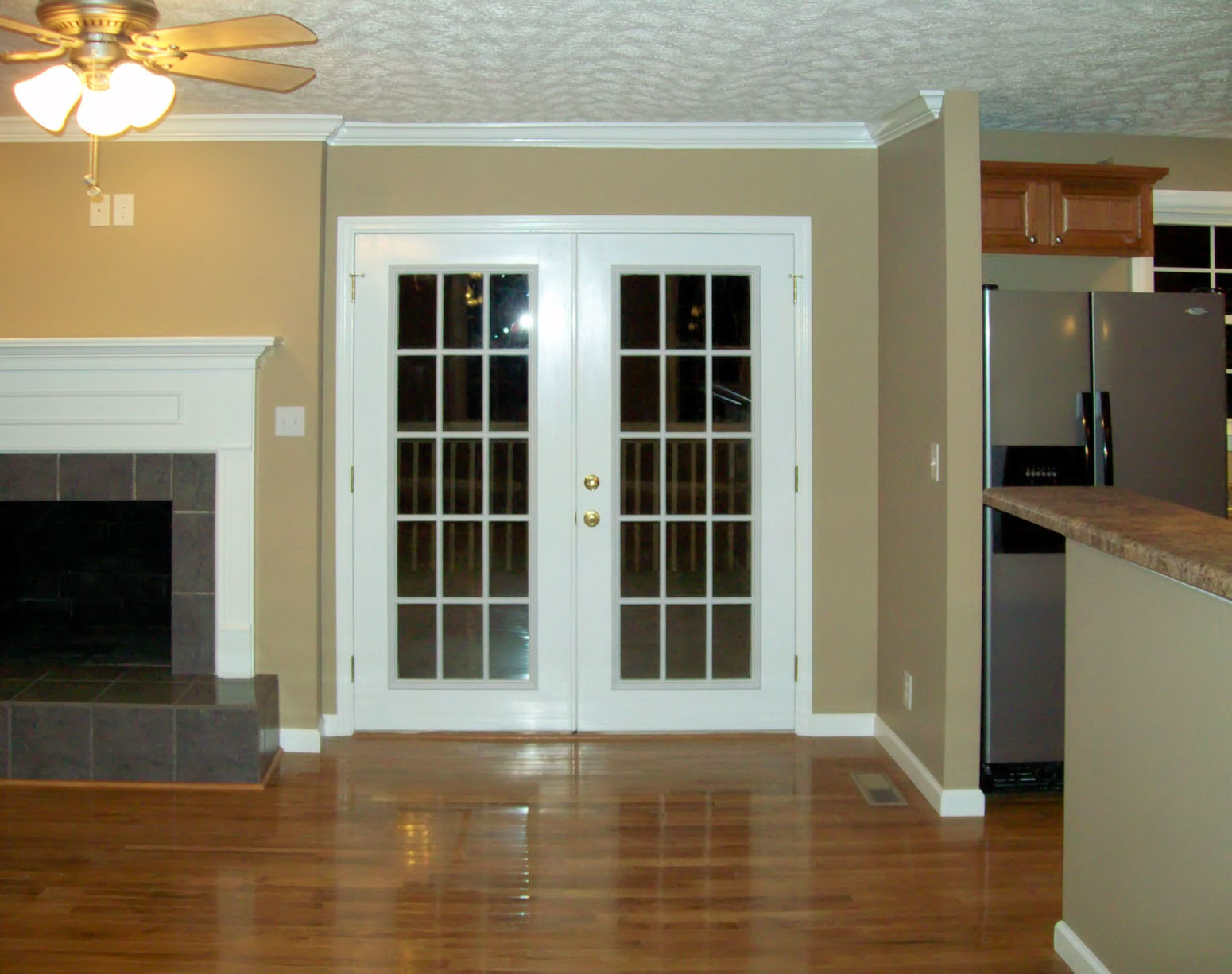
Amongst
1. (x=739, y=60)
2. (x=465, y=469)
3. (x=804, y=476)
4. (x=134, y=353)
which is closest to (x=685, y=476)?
(x=804, y=476)

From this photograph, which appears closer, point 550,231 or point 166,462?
point 166,462

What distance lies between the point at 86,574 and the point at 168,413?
94 centimetres

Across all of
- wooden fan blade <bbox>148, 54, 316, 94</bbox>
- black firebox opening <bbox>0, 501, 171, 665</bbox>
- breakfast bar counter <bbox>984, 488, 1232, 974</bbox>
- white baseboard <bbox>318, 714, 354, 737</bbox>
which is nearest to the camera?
breakfast bar counter <bbox>984, 488, 1232, 974</bbox>

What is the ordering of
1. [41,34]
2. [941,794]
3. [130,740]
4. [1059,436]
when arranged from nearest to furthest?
[41,34]
[941,794]
[1059,436]
[130,740]

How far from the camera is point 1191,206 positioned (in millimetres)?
4262

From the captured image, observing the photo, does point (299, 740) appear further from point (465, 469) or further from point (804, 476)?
point (804, 476)

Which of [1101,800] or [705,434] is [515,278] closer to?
[705,434]

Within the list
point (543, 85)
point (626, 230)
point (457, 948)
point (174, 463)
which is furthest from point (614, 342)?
point (457, 948)

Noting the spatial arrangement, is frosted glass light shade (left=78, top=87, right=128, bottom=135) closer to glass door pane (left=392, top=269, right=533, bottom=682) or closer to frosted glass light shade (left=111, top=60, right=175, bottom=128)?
frosted glass light shade (left=111, top=60, right=175, bottom=128)

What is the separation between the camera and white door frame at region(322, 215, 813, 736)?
13.8 ft

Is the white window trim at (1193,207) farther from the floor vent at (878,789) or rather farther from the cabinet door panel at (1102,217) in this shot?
the floor vent at (878,789)

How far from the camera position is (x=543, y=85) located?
3615 mm

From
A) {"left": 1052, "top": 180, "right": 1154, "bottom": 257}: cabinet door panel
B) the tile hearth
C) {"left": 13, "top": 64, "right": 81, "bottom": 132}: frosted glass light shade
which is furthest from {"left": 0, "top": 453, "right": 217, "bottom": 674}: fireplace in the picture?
{"left": 1052, "top": 180, "right": 1154, "bottom": 257}: cabinet door panel

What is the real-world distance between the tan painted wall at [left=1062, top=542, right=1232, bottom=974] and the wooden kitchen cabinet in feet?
5.74
